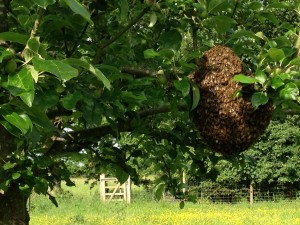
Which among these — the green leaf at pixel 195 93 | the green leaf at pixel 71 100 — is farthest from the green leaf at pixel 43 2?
the green leaf at pixel 195 93

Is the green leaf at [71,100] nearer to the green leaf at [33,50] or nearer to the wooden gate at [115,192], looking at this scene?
the green leaf at [33,50]

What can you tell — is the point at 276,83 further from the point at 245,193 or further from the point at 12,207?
the point at 245,193

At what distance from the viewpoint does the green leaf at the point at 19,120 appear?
4.03 feet

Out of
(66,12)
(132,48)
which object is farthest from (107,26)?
(66,12)

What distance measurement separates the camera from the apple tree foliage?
1271mm

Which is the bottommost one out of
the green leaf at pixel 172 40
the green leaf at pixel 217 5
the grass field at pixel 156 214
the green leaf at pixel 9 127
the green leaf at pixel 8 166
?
the grass field at pixel 156 214

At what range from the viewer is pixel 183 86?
177 centimetres

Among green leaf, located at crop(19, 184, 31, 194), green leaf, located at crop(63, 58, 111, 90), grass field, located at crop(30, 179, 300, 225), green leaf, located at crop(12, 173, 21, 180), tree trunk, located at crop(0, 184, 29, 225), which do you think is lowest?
grass field, located at crop(30, 179, 300, 225)

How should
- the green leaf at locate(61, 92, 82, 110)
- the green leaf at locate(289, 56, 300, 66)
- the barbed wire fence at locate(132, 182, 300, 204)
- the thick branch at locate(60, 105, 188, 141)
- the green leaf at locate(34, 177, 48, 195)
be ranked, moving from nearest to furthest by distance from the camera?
the green leaf at locate(289, 56, 300, 66) → the green leaf at locate(61, 92, 82, 110) → the thick branch at locate(60, 105, 188, 141) → the green leaf at locate(34, 177, 48, 195) → the barbed wire fence at locate(132, 182, 300, 204)

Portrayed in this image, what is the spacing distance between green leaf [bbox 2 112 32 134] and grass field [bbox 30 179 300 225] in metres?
10.8

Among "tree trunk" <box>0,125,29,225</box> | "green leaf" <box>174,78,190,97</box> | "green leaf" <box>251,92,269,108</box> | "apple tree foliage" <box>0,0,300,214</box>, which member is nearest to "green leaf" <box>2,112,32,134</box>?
"apple tree foliage" <box>0,0,300,214</box>

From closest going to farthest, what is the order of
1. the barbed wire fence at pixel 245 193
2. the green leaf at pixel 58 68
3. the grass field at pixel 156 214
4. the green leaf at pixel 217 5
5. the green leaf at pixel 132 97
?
1. the green leaf at pixel 58 68
2. the green leaf at pixel 217 5
3. the green leaf at pixel 132 97
4. the grass field at pixel 156 214
5. the barbed wire fence at pixel 245 193

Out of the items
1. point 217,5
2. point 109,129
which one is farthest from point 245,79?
point 109,129

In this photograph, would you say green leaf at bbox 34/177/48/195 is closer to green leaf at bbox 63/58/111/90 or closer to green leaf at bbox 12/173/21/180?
green leaf at bbox 12/173/21/180
